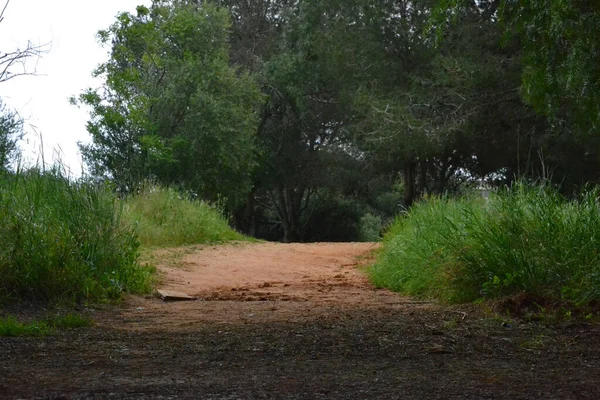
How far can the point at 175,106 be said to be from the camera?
27688 millimetres

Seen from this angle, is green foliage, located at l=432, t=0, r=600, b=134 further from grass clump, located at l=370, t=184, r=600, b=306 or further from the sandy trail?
the sandy trail

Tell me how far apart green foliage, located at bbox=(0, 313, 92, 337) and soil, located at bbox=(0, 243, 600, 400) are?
0.15m

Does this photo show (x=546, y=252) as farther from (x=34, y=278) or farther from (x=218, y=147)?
(x=218, y=147)

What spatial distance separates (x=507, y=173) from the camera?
26125 millimetres


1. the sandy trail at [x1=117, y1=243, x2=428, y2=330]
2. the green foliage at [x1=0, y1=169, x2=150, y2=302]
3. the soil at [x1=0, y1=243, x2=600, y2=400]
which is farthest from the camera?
the green foliage at [x1=0, y1=169, x2=150, y2=302]

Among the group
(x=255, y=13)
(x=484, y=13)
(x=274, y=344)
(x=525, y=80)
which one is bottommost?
(x=274, y=344)

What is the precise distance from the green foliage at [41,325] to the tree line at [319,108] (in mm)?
10671

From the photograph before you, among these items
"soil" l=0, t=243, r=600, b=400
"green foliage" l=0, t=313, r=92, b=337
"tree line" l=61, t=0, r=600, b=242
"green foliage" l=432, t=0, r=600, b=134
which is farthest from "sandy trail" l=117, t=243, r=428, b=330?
"tree line" l=61, t=0, r=600, b=242

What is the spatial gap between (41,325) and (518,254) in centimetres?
395

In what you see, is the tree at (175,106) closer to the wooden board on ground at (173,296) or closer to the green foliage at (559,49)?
the wooden board on ground at (173,296)

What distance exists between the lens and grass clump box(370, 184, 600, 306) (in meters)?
6.47

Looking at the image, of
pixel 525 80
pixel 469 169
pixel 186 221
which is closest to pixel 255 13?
pixel 469 169

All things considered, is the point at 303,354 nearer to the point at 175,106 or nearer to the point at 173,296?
the point at 173,296

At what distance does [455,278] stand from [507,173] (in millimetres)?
19657
